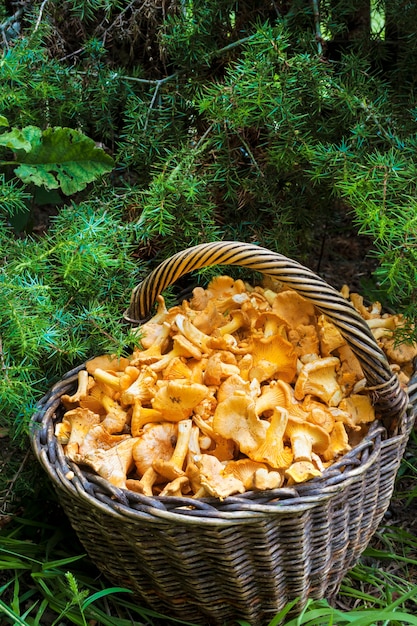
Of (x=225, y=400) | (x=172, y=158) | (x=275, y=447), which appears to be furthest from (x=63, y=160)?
(x=275, y=447)

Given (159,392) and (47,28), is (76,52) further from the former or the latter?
(159,392)

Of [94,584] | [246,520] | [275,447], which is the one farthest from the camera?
[94,584]

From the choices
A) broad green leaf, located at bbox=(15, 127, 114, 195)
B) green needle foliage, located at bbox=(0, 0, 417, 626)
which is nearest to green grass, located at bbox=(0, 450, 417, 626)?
green needle foliage, located at bbox=(0, 0, 417, 626)

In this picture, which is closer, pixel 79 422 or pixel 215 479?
pixel 215 479

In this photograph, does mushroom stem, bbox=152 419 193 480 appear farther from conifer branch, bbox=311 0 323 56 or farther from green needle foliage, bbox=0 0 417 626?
conifer branch, bbox=311 0 323 56

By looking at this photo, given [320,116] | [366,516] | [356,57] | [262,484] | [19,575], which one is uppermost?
[356,57]

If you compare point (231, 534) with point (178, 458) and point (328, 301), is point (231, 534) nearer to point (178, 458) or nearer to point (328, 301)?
point (178, 458)

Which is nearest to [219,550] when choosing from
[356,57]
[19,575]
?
[19,575]

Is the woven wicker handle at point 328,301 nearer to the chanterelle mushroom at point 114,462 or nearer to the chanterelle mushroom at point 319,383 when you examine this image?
the chanterelle mushroom at point 319,383
